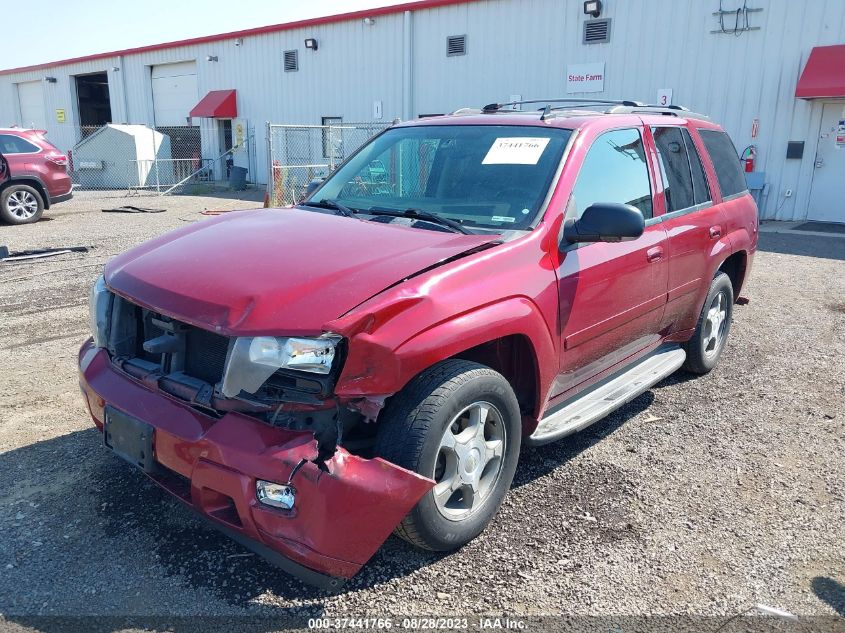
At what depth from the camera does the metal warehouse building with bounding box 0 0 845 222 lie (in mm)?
14719

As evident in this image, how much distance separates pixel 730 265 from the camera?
561cm

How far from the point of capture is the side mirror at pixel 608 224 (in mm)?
3180

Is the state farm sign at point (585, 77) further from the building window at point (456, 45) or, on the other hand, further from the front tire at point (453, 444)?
the front tire at point (453, 444)

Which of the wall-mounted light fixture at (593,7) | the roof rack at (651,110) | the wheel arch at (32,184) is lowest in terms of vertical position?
→ the wheel arch at (32,184)

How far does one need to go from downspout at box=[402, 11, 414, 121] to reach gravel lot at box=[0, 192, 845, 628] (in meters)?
17.6

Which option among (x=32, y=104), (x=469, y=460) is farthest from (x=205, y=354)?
(x=32, y=104)

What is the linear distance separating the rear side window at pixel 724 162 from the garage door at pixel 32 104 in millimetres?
40425

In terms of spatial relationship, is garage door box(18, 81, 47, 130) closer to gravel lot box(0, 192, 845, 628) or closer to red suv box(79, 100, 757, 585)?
gravel lot box(0, 192, 845, 628)

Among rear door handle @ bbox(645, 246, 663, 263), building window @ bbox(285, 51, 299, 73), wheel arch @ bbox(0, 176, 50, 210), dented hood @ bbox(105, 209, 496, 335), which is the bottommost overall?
wheel arch @ bbox(0, 176, 50, 210)

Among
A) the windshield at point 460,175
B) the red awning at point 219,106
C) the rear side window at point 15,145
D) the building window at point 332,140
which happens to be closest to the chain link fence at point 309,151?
the building window at point 332,140

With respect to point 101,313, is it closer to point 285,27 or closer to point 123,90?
point 285,27

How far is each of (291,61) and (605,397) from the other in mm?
23519

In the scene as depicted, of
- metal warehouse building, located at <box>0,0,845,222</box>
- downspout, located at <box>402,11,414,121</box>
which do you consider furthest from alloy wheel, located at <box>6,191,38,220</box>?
downspout, located at <box>402,11,414,121</box>

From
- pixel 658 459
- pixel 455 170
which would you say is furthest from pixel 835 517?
pixel 455 170
